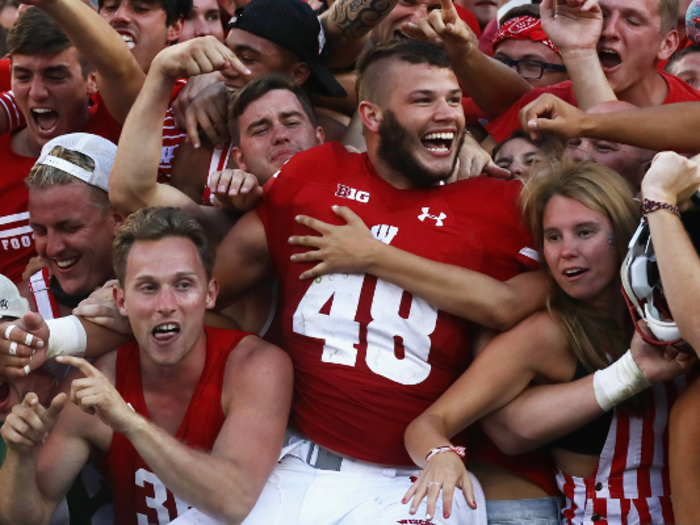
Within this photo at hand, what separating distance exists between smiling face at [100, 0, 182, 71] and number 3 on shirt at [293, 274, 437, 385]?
71.3 inches

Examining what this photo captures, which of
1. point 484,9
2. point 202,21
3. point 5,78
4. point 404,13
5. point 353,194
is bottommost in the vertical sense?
point 353,194

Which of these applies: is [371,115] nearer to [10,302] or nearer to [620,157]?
[620,157]

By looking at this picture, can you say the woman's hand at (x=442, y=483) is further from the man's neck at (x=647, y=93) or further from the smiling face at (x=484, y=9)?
the smiling face at (x=484, y=9)

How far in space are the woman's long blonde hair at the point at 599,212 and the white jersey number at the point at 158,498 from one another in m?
1.44

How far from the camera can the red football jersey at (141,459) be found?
3504 mm

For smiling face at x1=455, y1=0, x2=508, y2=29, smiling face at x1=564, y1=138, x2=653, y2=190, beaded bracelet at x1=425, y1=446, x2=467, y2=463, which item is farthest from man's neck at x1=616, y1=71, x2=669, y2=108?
beaded bracelet at x1=425, y1=446, x2=467, y2=463

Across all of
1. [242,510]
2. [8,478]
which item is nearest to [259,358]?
[242,510]

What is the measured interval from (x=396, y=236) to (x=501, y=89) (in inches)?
45.4

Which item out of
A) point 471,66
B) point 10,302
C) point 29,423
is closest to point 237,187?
point 10,302

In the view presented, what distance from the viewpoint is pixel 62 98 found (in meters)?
4.55

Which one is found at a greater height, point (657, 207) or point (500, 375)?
point (657, 207)

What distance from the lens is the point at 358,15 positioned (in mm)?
4590

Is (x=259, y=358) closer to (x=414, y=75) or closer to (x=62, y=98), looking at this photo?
(x=414, y=75)

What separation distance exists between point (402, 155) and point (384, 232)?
0.30 m
